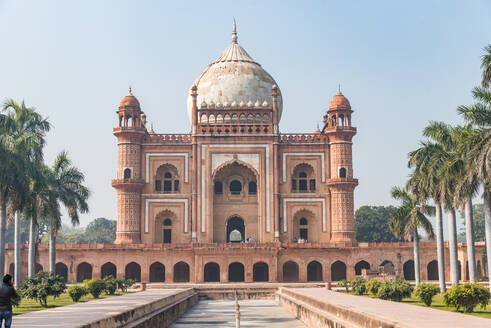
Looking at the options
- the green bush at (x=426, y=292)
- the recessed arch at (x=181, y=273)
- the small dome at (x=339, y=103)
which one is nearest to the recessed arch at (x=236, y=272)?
the recessed arch at (x=181, y=273)

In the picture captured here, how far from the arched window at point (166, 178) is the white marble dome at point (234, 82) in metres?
6.16

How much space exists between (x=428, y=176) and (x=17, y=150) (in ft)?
52.5

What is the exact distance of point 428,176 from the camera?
85.3 ft

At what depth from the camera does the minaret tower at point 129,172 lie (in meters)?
42.8

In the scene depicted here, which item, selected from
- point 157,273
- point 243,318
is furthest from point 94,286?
point 157,273

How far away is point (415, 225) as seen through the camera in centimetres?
3175

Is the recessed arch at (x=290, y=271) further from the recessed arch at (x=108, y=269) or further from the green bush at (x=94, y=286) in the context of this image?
the green bush at (x=94, y=286)

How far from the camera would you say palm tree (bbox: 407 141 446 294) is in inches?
1012

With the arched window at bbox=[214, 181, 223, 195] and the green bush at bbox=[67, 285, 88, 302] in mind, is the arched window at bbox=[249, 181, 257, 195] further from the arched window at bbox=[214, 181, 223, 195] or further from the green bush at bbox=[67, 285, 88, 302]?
the green bush at bbox=[67, 285, 88, 302]

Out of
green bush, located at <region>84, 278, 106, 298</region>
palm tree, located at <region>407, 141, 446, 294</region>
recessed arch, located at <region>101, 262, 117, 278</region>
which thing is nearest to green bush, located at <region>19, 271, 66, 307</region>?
green bush, located at <region>84, 278, 106, 298</region>

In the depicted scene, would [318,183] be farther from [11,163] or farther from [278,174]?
[11,163]

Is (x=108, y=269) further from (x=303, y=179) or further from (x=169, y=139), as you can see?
(x=303, y=179)

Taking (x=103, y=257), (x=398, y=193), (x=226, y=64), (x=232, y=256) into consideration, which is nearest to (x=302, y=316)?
(x=398, y=193)

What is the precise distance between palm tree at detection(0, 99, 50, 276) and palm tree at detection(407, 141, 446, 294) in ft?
50.5
